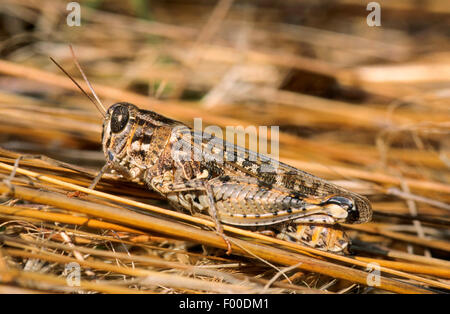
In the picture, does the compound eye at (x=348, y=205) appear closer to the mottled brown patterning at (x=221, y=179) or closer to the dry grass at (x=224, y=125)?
the mottled brown patterning at (x=221, y=179)

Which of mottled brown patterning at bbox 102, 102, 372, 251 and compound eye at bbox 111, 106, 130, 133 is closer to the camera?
mottled brown patterning at bbox 102, 102, 372, 251

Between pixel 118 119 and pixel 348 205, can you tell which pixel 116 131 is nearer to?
pixel 118 119

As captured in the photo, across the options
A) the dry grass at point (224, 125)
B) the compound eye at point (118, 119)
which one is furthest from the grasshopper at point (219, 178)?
the dry grass at point (224, 125)

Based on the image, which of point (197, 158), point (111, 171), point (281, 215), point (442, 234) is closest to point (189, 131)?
point (197, 158)

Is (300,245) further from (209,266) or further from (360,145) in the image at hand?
(360,145)

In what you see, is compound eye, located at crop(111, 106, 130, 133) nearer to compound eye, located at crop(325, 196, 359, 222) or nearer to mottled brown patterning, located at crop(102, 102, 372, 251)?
mottled brown patterning, located at crop(102, 102, 372, 251)

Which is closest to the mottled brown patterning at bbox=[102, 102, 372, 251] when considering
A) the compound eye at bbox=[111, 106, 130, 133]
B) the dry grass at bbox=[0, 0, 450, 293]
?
the compound eye at bbox=[111, 106, 130, 133]

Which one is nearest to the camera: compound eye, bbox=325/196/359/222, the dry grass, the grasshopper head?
the dry grass

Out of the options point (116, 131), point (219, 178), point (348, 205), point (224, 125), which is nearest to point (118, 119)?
point (116, 131)
